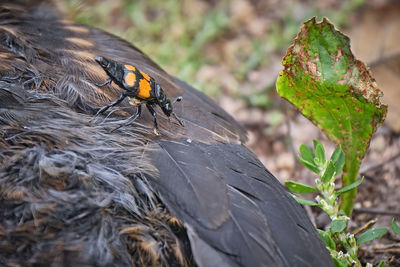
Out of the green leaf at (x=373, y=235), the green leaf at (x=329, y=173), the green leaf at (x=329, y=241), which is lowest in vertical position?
Result: the green leaf at (x=329, y=241)

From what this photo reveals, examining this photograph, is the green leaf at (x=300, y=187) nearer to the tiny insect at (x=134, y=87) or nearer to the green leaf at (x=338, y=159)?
the green leaf at (x=338, y=159)

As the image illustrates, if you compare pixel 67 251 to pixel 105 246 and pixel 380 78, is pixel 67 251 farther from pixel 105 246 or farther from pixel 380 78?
pixel 380 78

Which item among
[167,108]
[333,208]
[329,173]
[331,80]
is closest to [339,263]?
[333,208]

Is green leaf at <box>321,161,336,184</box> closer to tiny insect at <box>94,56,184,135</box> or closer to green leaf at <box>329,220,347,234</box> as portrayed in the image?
green leaf at <box>329,220,347,234</box>

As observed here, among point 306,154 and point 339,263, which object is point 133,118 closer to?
point 306,154

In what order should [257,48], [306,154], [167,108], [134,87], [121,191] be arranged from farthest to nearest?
[257,48] < [306,154] < [167,108] < [134,87] < [121,191]

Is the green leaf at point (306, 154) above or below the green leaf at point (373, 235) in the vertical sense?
above

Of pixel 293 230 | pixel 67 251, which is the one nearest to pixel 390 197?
pixel 293 230

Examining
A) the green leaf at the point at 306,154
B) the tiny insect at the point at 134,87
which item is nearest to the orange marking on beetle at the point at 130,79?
the tiny insect at the point at 134,87
